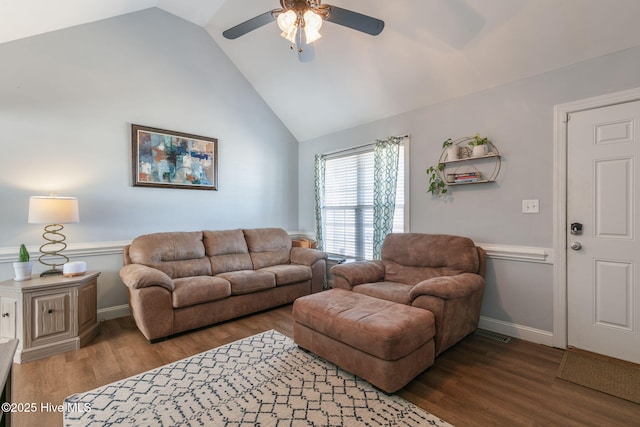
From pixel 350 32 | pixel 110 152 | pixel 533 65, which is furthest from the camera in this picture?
pixel 110 152

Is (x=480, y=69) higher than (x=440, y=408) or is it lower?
higher

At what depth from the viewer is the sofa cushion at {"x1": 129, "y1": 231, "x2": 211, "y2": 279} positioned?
126 inches

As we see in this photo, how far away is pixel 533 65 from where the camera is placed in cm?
262

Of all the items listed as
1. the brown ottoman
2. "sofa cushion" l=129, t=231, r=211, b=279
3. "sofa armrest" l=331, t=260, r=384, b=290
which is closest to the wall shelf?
"sofa armrest" l=331, t=260, r=384, b=290

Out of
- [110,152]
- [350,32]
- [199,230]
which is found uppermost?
[350,32]

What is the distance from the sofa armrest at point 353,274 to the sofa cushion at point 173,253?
1.63 meters

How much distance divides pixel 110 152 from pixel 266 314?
2.61 m

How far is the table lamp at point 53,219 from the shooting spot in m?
2.54

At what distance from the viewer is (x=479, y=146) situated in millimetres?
2930

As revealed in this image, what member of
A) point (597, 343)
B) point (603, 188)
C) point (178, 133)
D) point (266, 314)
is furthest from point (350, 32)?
point (597, 343)

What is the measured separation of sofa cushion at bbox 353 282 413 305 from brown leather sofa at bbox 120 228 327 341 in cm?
116

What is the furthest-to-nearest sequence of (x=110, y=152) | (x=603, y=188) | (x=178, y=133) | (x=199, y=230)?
1. (x=199, y=230)
2. (x=178, y=133)
3. (x=110, y=152)
4. (x=603, y=188)

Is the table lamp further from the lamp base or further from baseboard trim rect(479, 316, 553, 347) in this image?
baseboard trim rect(479, 316, 553, 347)

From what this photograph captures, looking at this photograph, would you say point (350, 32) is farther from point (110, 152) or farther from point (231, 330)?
point (231, 330)
